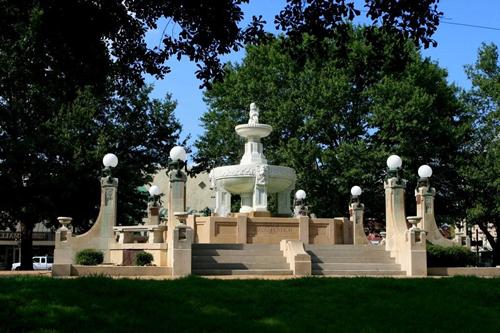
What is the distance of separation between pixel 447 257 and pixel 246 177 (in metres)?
8.14

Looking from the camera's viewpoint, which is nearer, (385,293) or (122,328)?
(122,328)

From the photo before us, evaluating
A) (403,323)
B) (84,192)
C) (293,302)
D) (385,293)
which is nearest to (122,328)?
(293,302)

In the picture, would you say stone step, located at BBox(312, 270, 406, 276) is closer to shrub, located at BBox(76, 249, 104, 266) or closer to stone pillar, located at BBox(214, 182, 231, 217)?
stone pillar, located at BBox(214, 182, 231, 217)

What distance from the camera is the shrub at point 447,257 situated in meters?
23.7

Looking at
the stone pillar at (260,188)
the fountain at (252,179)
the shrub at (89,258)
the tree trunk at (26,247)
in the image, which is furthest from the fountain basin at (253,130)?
the tree trunk at (26,247)

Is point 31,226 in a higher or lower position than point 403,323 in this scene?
higher

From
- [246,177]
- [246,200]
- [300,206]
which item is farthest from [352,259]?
[300,206]

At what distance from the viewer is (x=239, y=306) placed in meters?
9.86

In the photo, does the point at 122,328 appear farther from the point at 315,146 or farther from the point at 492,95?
the point at 492,95

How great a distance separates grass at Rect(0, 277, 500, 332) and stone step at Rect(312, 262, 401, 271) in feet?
32.9

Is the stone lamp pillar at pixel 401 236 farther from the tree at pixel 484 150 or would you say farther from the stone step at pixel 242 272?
the tree at pixel 484 150

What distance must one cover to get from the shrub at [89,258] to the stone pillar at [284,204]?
348 inches

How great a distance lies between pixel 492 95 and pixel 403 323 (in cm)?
3919

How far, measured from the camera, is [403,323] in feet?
30.1
